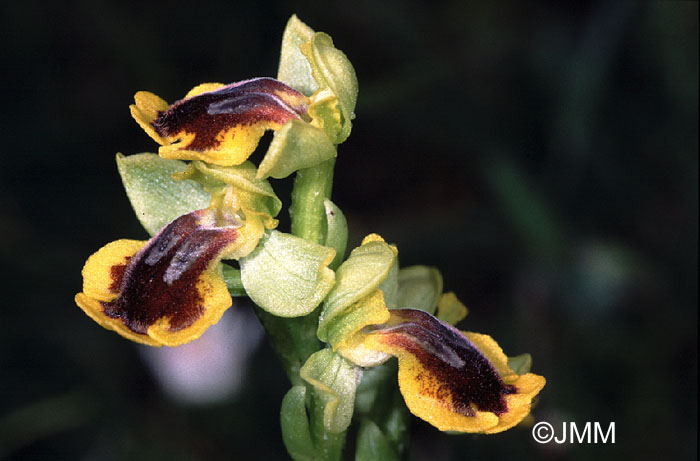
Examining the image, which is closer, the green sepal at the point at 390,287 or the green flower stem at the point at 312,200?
the green flower stem at the point at 312,200

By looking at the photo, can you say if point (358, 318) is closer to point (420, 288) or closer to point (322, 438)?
point (322, 438)

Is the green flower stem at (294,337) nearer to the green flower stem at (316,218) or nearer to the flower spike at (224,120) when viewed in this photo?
the green flower stem at (316,218)

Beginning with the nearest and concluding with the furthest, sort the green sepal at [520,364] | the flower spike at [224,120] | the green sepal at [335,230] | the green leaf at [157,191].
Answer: the flower spike at [224,120], the green sepal at [335,230], the green leaf at [157,191], the green sepal at [520,364]

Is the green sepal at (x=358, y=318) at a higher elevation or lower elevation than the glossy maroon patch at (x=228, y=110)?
lower

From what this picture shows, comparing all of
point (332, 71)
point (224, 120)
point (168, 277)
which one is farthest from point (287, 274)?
point (332, 71)

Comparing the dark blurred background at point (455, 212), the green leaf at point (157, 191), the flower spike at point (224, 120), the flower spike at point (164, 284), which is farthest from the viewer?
the dark blurred background at point (455, 212)

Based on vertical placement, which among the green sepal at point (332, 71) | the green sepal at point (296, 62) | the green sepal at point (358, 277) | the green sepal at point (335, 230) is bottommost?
the green sepal at point (358, 277)

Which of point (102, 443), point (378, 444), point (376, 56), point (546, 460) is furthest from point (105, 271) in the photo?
point (376, 56)

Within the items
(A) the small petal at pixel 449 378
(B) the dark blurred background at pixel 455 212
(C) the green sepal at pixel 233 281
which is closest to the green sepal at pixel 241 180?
(C) the green sepal at pixel 233 281
